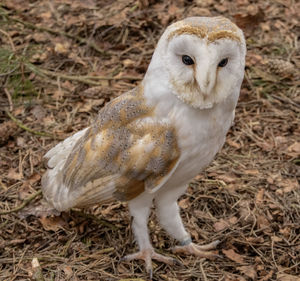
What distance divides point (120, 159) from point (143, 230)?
558 millimetres

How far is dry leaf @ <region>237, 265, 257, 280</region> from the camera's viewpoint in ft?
10.3

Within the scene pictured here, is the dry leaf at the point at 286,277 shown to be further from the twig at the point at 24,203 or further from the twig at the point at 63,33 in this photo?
the twig at the point at 63,33

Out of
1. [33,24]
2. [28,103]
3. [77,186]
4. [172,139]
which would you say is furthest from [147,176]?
[33,24]

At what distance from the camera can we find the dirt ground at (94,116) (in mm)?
3271

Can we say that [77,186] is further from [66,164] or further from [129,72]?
[129,72]

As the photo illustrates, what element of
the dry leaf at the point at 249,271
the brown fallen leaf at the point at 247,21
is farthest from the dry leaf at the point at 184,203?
the brown fallen leaf at the point at 247,21

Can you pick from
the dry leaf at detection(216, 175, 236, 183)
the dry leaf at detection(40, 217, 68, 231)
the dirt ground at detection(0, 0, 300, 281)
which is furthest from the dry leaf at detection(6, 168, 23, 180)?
the dry leaf at detection(216, 175, 236, 183)

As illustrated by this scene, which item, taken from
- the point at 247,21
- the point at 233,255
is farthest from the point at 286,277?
the point at 247,21

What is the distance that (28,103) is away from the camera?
4602mm

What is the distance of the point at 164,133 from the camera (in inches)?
103

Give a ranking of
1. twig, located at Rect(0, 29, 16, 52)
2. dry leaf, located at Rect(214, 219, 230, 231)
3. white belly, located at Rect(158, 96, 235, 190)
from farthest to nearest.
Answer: twig, located at Rect(0, 29, 16, 52)
dry leaf, located at Rect(214, 219, 230, 231)
white belly, located at Rect(158, 96, 235, 190)

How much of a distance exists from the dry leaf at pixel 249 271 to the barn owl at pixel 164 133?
0.21 metres

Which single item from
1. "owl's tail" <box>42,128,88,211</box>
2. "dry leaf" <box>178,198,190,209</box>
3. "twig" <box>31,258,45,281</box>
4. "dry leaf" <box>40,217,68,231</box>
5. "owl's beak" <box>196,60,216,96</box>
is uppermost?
"owl's beak" <box>196,60,216,96</box>

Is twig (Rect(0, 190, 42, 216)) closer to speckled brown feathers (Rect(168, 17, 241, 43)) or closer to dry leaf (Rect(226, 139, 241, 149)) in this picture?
dry leaf (Rect(226, 139, 241, 149))
